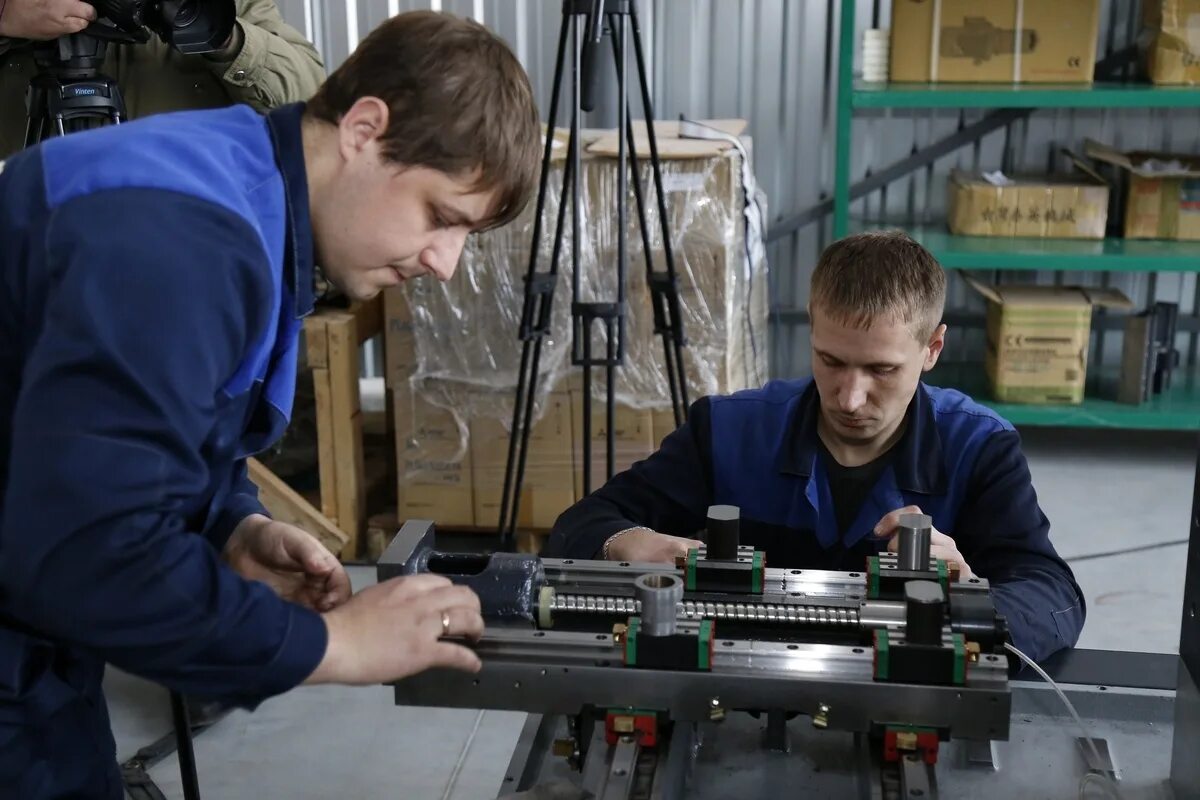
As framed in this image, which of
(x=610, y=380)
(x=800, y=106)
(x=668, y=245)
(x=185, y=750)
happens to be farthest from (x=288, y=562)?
(x=800, y=106)

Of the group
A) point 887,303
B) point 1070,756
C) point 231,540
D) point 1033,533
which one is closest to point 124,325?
point 231,540

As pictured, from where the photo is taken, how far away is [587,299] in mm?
2918

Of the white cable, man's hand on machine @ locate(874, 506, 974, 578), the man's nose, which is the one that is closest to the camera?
the white cable

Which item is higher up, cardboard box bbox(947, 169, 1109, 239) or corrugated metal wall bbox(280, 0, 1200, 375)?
corrugated metal wall bbox(280, 0, 1200, 375)

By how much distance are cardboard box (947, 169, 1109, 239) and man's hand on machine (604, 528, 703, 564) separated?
241 centimetres

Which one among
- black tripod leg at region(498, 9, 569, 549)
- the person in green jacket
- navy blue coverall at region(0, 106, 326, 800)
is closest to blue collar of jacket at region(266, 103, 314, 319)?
navy blue coverall at region(0, 106, 326, 800)

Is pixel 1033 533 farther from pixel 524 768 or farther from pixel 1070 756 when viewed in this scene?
pixel 524 768

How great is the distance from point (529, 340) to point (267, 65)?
2.47 feet

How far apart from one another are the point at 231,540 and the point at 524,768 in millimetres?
342

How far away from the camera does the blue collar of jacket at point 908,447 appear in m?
1.62

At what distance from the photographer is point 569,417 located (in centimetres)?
304

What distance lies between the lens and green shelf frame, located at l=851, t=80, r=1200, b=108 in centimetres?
338

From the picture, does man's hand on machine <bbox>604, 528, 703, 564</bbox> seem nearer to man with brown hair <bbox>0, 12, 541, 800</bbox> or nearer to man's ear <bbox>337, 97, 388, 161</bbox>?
man with brown hair <bbox>0, 12, 541, 800</bbox>

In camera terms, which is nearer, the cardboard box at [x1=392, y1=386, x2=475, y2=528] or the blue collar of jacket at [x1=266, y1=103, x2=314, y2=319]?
the blue collar of jacket at [x1=266, y1=103, x2=314, y2=319]
